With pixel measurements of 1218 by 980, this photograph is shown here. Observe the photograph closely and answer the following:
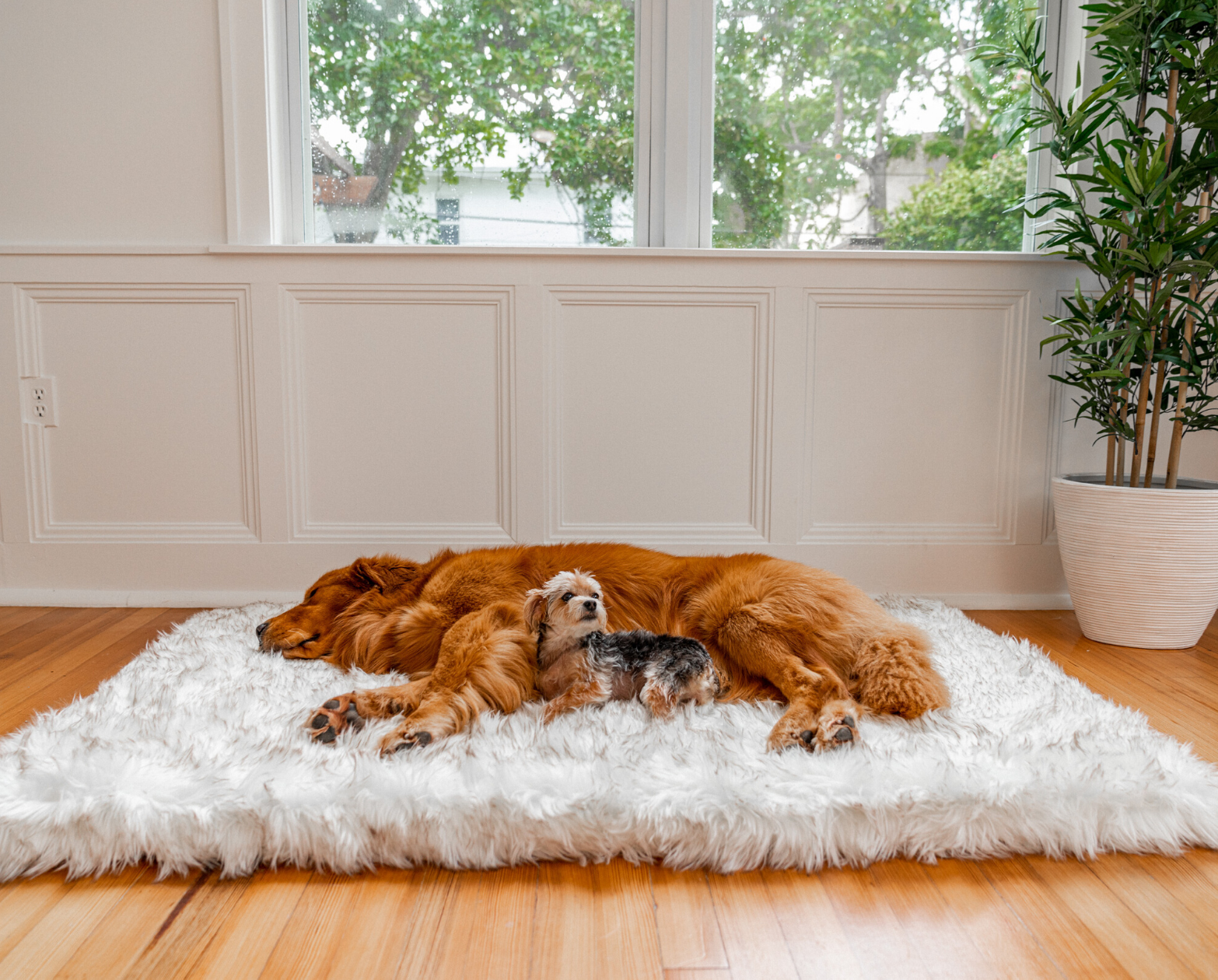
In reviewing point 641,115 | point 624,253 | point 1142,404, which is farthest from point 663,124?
point 1142,404

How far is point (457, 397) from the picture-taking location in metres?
2.74

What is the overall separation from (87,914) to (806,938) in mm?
976

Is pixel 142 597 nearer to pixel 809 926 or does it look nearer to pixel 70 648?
pixel 70 648

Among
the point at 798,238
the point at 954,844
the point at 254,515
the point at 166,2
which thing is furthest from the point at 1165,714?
the point at 166,2

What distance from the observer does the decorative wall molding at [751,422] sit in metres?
2.71

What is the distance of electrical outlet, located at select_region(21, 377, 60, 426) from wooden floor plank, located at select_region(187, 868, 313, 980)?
88.1 inches

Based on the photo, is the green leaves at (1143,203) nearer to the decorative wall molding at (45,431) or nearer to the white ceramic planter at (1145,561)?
the white ceramic planter at (1145,561)

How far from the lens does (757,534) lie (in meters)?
2.79

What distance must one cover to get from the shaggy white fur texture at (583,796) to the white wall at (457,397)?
1285mm

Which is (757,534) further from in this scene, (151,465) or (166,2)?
(166,2)

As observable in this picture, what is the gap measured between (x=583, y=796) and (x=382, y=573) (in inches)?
39.1

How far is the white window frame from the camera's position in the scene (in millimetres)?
2625

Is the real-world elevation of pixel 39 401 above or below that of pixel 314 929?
above

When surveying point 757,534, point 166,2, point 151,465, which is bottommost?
point 757,534
